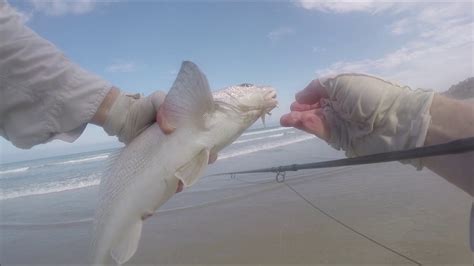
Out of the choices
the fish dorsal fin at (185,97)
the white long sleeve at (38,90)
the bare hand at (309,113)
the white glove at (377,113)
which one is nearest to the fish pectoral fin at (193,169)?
the fish dorsal fin at (185,97)

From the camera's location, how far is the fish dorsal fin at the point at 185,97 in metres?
2.27

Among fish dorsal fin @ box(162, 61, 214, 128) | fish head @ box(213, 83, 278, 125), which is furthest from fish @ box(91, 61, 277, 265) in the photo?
fish head @ box(213, 83, 278, 125)

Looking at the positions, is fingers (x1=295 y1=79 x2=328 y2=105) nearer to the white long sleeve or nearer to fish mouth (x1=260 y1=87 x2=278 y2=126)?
fish mouth (x1=260 y1=87 x2=278 y2=126)

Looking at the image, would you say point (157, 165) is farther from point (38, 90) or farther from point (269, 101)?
point (269, 101)

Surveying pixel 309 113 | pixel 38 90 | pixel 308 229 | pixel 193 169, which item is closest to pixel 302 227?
pixel 308 229

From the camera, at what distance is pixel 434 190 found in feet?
22.1

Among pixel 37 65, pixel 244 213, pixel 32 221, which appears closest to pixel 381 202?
pixel 244 213

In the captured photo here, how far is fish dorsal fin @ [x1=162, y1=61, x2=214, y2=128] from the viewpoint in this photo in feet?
7.44

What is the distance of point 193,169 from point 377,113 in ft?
3.99

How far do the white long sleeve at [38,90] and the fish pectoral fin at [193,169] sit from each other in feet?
2.54

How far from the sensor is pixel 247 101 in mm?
2658

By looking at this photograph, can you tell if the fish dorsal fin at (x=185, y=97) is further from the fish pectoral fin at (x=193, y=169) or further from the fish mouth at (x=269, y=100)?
the fish mouth at (x=269, y=100)

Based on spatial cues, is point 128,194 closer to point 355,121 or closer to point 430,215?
point 355,121

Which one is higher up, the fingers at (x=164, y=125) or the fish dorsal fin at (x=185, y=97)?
the fish dorsal fin at (x=185, y=97)
